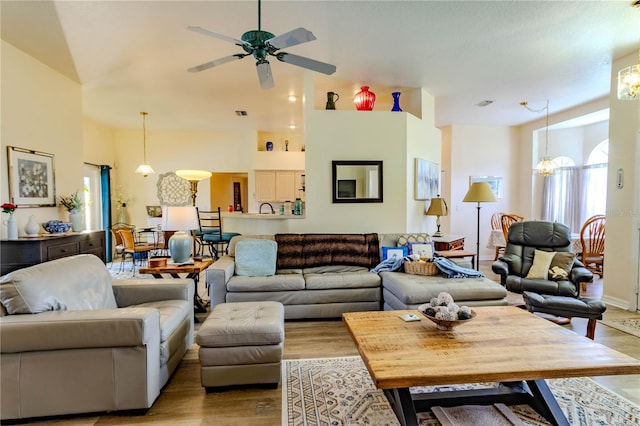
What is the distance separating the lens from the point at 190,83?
183 inches

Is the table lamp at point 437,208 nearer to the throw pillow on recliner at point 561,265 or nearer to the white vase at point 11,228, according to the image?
the throw pillow on recliner at point 561,265

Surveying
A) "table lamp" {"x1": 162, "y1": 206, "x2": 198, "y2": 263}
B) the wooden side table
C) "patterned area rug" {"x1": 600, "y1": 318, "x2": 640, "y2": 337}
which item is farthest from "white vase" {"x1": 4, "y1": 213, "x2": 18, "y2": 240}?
"patterned area rug" {"x1": 600, "y1": 318, "x2": 640, "y2": 337}

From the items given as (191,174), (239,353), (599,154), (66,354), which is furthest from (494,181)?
(66,354)

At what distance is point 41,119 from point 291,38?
3616mm

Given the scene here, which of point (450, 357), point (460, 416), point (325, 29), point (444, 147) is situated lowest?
point (460, 416)

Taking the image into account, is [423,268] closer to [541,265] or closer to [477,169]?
[541,265]

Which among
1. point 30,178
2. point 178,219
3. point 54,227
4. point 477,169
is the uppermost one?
point 477,169

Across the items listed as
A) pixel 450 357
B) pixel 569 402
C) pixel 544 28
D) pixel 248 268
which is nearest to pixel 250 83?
pixel 248 268

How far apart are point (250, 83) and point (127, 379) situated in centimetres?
398

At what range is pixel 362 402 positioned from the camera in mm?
2084

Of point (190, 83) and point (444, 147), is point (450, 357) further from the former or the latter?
point (444, 147)

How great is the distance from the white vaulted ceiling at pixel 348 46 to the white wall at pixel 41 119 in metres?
0.19

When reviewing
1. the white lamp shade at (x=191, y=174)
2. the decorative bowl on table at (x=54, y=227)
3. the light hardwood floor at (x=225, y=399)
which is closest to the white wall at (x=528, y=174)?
the light hardwood floor at (x=225, y=399)

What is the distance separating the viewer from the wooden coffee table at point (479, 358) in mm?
1555
